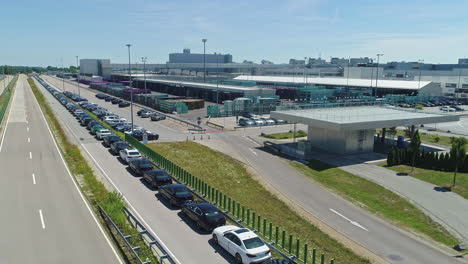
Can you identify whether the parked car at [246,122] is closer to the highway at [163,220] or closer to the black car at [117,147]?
the black car at [117,147]

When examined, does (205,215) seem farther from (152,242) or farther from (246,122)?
(246,122)

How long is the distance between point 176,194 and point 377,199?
51.2 ft

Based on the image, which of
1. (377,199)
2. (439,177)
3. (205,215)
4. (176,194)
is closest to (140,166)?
(176,194)

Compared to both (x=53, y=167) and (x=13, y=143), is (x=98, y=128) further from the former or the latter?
(x=53, y=167)

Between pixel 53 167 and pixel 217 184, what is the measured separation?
1581 centimetres

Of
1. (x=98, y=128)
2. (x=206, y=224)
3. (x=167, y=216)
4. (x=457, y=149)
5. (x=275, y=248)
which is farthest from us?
(x=98, y=128)

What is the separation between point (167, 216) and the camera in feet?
76.0

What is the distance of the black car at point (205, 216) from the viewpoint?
20.7m

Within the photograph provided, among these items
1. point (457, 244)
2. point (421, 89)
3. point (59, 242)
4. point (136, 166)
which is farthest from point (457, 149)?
point (421, 89)

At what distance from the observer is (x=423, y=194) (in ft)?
97.6

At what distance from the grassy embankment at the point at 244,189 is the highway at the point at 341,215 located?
165 centimetres

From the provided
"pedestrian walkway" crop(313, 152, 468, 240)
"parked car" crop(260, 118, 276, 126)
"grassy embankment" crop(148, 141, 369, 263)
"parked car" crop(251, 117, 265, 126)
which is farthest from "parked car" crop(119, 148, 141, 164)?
"parked car" crop(260, 118, 276, 126)

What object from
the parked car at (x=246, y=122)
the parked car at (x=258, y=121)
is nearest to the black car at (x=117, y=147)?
the parked car at (x=246, y=122)

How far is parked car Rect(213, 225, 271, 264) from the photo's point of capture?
16859 millimetres
